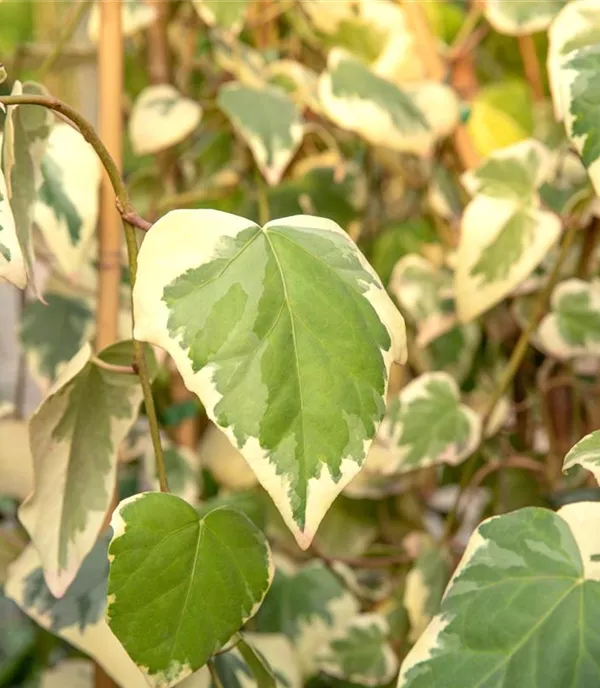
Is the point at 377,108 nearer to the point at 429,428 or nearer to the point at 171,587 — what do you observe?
the point at 429,428

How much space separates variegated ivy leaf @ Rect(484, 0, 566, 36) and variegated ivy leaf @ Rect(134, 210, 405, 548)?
30 centimetres

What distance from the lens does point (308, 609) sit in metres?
0.55

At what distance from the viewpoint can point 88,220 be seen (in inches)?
17.0

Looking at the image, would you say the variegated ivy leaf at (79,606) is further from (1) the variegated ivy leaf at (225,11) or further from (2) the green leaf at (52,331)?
(1) the variegated ivy leaf at (225,11)

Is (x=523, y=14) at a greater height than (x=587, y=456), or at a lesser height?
greater

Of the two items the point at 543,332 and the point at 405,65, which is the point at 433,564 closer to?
the point at 543,332

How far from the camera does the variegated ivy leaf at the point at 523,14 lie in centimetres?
48

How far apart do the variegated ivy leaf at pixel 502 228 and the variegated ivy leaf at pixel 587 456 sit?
0.65 ft

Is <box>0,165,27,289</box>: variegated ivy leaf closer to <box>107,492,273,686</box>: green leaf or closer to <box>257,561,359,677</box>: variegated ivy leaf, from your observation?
<box>107,492,273,686</box>: green leaf

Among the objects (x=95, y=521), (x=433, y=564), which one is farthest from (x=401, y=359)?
(x=433, y=564)

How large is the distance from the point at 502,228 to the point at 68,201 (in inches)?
10.4

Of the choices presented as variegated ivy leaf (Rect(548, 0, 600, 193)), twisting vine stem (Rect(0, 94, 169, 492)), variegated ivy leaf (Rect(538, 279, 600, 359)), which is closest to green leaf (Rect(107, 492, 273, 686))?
twisting vine stem (Rect(0, 94, 169, 492))

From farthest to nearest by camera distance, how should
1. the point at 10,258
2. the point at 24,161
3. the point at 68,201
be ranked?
the point at 68,201
the point at 24,161
the point at 10,258

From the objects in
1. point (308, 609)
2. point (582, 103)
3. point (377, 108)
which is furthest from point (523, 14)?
point (308, 609)
